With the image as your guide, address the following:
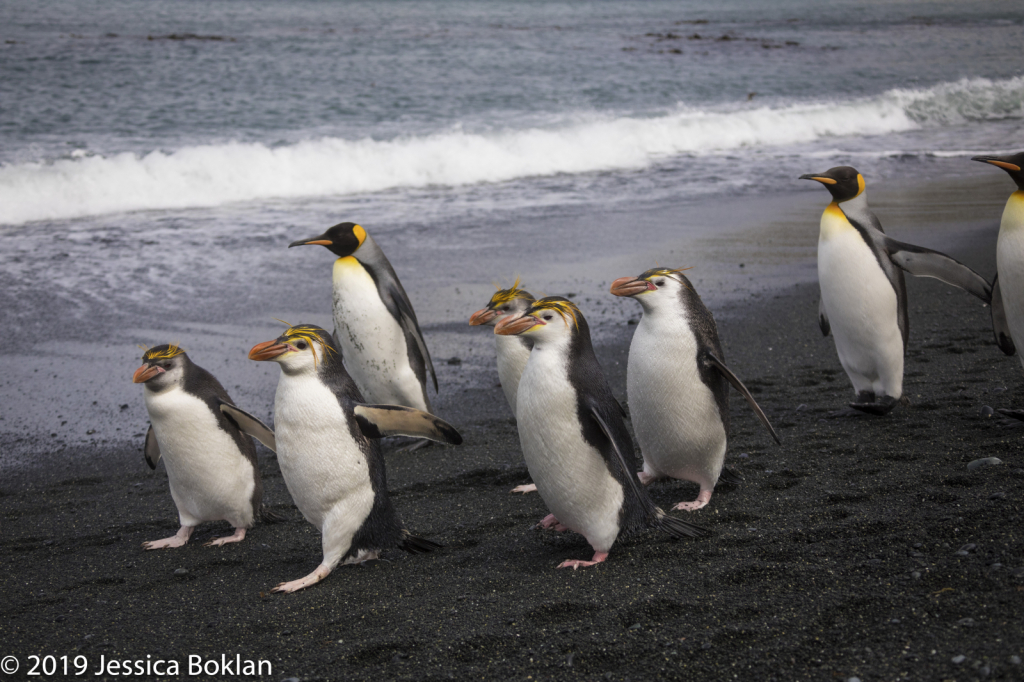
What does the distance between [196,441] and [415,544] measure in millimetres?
998

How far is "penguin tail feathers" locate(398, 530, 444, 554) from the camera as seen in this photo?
3.16 metres

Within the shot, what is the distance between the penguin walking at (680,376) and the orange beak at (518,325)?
57cm

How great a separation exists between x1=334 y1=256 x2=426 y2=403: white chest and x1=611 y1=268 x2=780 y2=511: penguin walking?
1.80 meters

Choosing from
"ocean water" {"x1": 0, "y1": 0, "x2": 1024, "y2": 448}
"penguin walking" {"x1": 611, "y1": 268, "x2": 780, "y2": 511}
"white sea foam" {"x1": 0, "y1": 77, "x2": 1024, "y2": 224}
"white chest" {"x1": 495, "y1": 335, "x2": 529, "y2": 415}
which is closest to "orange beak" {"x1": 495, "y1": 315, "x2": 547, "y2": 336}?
"penguin walking" {"x1": 611, "y1": 268, "x2": 780, "y2": 511}

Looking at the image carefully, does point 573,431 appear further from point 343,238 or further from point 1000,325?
point 1000,325

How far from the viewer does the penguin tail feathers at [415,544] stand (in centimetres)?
316

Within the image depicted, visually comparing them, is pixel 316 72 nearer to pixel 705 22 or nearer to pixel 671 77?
pixel 671 77

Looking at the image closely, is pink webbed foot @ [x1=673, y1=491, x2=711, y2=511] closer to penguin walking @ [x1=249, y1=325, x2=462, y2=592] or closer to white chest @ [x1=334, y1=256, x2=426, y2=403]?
penguin walking @ [x1=249, y1=325, x2=462, y2=592]

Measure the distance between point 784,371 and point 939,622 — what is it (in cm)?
307

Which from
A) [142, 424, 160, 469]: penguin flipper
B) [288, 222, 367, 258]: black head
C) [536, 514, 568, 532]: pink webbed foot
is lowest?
→ [536, 514, 568, 532]: pink webbed foot

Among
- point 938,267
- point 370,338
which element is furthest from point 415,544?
point 938,267

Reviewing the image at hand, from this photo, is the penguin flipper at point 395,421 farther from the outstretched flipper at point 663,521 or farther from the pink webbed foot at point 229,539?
the pink webbed foot at point 229,539

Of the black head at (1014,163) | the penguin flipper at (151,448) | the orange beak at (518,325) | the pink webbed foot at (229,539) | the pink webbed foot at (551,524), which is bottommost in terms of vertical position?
the pink webbed foot at (229,539)

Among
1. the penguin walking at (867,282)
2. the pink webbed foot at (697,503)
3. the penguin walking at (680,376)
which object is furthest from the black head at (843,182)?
the pink webbed foot at (697,503)
